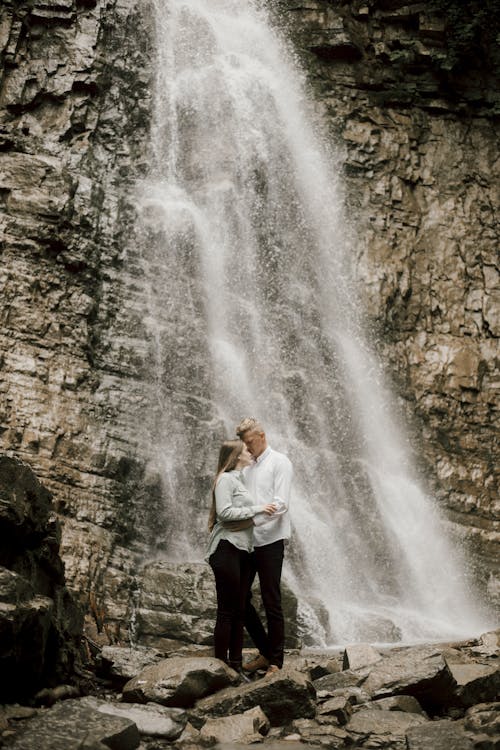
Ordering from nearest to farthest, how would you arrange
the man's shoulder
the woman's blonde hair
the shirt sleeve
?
the shirt sleeve
the man's shoulder
the woman's blonde hair

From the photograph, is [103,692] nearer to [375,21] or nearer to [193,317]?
[193,317]

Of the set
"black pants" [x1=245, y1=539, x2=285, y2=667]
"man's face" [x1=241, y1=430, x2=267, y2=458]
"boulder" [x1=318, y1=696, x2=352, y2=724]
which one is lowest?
"boulder" [x1=318, y1=696, x2=352, y2=724]

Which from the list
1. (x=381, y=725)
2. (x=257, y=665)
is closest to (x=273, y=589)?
(x=257, y=665)

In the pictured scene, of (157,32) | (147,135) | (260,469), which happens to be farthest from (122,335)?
(157,32)

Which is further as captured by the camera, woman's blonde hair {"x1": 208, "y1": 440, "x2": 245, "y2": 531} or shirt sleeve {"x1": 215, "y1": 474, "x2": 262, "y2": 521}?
woman's blonde hair {"x1": 208, "y1": 440, "x2": 245, "y2": 531}

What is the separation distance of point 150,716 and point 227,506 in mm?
1489

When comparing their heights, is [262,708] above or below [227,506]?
below

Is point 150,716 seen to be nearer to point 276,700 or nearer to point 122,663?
point 276,700

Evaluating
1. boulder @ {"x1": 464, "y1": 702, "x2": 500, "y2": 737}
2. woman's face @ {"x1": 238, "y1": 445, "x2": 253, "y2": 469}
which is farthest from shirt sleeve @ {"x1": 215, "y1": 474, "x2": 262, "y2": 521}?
boulder @ {"x1": 464, "y1": 702, "x2": 500, "y2": 737}

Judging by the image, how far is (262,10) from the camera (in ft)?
58.2

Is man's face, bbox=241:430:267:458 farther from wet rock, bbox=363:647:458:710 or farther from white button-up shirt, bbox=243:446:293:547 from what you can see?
wet rock, bbox=363:647:458:710

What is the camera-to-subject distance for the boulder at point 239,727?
435cm

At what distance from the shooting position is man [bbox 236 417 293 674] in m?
5.58

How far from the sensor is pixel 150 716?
452cm
